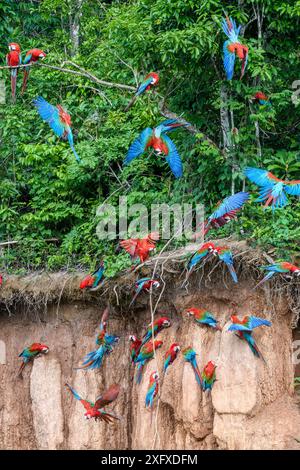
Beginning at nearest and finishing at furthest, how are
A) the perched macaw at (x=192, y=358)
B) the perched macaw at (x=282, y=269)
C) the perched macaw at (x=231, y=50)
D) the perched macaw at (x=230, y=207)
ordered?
the perched macaw at (x=282, y=269)
the perched macaw at (x=230, y=207)
the perched macaw at (x=231, y=50)
the perched macaw at (x=192, y=358)

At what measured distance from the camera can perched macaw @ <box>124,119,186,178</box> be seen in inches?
296

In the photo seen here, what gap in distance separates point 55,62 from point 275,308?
4390 mm

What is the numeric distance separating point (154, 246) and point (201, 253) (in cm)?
59

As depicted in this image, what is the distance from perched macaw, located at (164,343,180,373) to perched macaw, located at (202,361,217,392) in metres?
0.37

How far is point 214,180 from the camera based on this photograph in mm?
8141

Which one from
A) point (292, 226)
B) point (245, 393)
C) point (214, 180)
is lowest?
point (245, 393)

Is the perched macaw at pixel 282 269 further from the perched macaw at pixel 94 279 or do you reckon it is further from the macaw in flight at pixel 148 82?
the macaw in flight at pixel 148 82

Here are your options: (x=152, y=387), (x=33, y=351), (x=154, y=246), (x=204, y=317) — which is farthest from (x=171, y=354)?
(x=33, y=351)

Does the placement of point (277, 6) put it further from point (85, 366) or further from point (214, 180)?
point (85, 366)

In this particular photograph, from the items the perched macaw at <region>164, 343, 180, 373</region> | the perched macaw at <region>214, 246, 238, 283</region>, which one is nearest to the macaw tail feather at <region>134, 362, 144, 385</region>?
the perched macaw at <region>164, 343, 180, 373</region>

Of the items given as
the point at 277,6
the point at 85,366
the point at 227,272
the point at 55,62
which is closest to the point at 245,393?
the point at 227,272

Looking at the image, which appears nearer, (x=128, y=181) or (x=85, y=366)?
(x=85, y=366)

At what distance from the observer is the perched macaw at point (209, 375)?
7.17m

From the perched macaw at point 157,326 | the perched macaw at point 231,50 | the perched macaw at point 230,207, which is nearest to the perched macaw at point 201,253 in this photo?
the perched macaw at point 230,207
